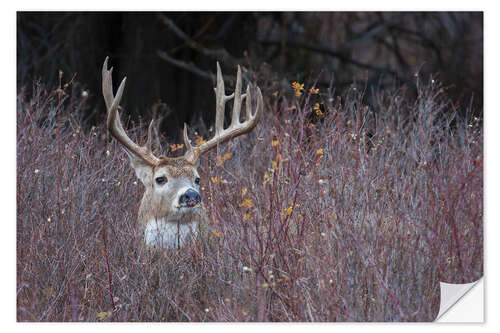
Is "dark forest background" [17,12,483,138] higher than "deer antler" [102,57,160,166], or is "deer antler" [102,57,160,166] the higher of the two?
"dark forest background" [17,12,483,138]

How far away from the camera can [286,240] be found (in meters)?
4.30

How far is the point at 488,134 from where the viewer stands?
15.1ft

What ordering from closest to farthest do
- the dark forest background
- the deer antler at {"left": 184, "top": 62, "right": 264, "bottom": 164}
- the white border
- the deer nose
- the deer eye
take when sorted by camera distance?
1. the white border
2. the deer nose
3. the deer eye
4. the deer antler at {"left": 184, "top": 62, "right": 264, "bottom": 164}
5. the dark forest background

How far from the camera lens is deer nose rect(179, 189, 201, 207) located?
4797mm

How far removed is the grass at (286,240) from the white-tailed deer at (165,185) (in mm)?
150

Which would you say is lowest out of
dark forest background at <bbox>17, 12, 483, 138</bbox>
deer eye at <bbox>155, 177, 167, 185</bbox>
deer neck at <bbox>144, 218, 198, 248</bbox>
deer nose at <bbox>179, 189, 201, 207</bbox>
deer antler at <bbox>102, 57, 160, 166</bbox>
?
deer neck at <bbox>144, 218, 198, 248</bbox>

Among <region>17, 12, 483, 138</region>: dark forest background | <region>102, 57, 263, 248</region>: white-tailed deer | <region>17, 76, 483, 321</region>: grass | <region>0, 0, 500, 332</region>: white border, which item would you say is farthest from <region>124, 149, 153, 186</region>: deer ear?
<region>17, 12, 483, 138</region>: dark forest background

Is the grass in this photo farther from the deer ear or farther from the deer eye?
the deer eye

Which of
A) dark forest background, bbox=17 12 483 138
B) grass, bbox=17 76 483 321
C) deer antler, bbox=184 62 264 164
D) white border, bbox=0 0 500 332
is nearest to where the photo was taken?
grass, bbox=17 76 483 321

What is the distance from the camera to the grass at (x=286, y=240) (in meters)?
4.08

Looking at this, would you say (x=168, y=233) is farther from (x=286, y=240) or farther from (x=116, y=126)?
(x=286, y=240)

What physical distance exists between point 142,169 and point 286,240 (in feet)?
4.41

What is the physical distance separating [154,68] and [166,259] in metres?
4.29

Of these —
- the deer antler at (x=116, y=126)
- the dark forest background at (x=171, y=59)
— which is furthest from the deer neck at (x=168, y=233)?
the dark forest background at (x=171, y=59)
